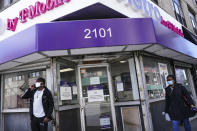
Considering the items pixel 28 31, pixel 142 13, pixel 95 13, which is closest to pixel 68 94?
pixel 28 31

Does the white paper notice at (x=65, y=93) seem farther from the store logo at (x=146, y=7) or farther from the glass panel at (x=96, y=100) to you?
the store logo at (x=146, y=7)

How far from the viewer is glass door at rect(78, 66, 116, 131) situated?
180 inches

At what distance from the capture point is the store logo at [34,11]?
13.8ft

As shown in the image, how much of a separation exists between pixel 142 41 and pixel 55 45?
217 cm

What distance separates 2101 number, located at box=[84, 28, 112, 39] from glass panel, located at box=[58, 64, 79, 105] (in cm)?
141

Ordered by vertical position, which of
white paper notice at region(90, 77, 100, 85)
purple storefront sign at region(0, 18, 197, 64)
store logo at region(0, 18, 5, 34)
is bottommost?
white paper notice at region(90, 77, 100, 85)

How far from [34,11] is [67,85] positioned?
2513 mm

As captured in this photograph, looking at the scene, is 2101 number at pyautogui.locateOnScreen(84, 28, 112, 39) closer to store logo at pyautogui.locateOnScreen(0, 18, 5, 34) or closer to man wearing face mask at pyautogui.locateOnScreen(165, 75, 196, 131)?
man wearing face mask at pyautogui.locateOnScreen(165, 75, 196, 131)

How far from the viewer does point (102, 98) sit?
4.69 metres

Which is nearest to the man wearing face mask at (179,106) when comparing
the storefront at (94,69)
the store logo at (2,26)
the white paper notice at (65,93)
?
the storefront at (94,69)

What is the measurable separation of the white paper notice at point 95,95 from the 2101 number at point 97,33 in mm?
1919

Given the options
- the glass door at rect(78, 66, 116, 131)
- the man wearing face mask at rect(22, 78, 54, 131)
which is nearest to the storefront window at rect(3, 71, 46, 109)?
the man wearing face mask at rect(22, 78, 54, 131)

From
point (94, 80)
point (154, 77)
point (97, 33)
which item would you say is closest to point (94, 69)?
point (94, 80)

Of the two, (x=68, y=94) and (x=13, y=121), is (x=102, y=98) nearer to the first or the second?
(x=68, y=94)
